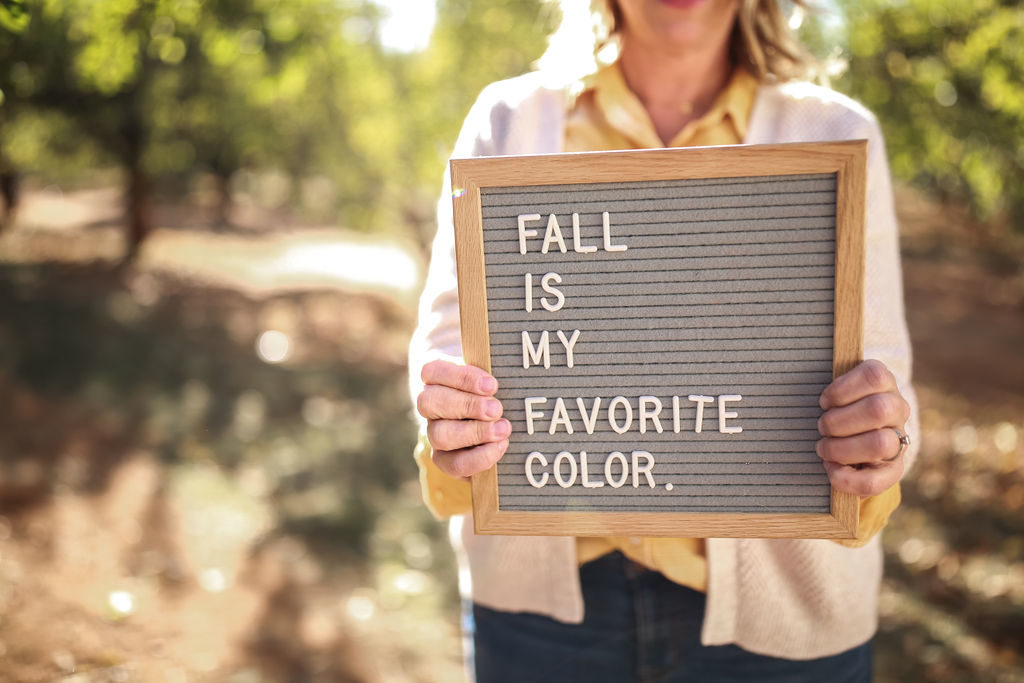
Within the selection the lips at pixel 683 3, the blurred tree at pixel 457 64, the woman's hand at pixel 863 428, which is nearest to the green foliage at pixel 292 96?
the blurred tree at pixel 457 64

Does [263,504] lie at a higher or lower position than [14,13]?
lower

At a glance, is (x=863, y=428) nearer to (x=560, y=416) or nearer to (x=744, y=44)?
(x=560, y=416)

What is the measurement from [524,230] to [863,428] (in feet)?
2.15

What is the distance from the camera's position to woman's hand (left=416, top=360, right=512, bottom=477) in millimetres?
1441

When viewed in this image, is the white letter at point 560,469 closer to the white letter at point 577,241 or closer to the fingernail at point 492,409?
the fingernail at point 492,409

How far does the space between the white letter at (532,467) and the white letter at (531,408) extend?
0.18ft

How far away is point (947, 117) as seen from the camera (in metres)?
5.32

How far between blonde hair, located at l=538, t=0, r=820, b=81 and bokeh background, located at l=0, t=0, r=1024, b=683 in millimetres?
246

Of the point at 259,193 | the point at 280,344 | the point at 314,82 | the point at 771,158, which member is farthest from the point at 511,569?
the point at 259,193

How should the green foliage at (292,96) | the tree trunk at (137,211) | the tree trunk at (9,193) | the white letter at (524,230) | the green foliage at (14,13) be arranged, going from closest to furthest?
the white letter at (524,230)
the green foliage at (14,13)
the green foliage at (292,96)
the tree trunk at (137,211)
the tree trunk at (9,193)

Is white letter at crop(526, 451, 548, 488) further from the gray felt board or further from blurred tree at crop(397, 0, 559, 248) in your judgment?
blurred tree at crop(397, 0, 559, 248)

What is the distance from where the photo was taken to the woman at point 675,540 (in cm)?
170

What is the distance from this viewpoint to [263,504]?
239 inches

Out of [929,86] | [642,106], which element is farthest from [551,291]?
[929,86]
